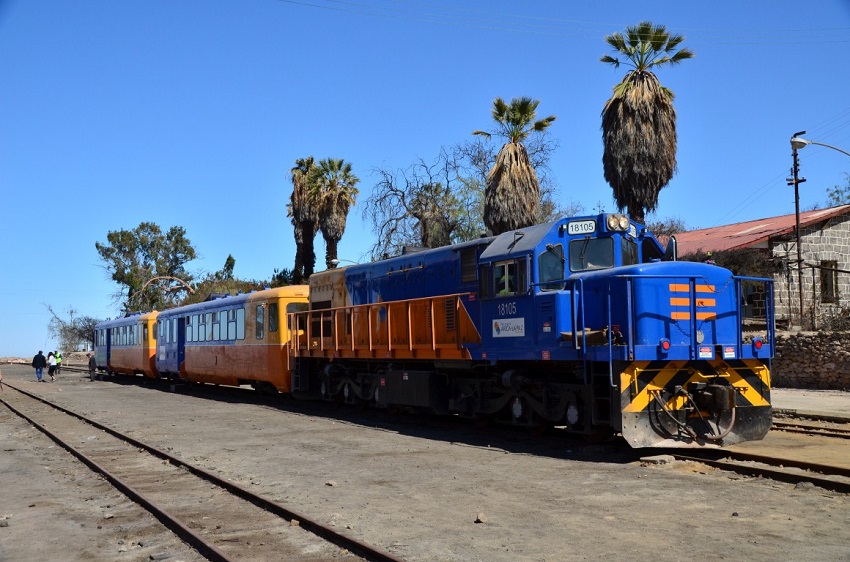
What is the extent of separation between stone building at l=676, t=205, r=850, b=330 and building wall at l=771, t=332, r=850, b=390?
4.30 meters

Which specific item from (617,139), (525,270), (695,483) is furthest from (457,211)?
(695,483)

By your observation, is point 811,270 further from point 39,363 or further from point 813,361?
point 39,363

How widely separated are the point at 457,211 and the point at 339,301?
57.3ft

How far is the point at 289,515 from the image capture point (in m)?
8.20

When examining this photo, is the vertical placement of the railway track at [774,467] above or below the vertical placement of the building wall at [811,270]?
below

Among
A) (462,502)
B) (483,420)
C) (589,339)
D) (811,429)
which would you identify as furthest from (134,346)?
(462,502)

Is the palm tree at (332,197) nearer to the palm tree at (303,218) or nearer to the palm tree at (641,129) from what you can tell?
the palm tree at (303,218)

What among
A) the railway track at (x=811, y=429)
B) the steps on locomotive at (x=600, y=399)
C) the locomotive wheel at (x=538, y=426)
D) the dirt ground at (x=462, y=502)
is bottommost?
the railway track at (x=811, y=429)

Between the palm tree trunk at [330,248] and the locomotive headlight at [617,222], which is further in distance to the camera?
the palm tree trunk at [330,248]

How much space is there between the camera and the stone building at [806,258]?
30.5 m

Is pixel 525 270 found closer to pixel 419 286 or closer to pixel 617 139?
pixel 419 286

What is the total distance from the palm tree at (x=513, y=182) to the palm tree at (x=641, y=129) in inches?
141

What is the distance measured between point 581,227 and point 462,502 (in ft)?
18.0

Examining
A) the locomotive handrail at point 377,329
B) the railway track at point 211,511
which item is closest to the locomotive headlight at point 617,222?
the locomotive handrail at point 377,329
